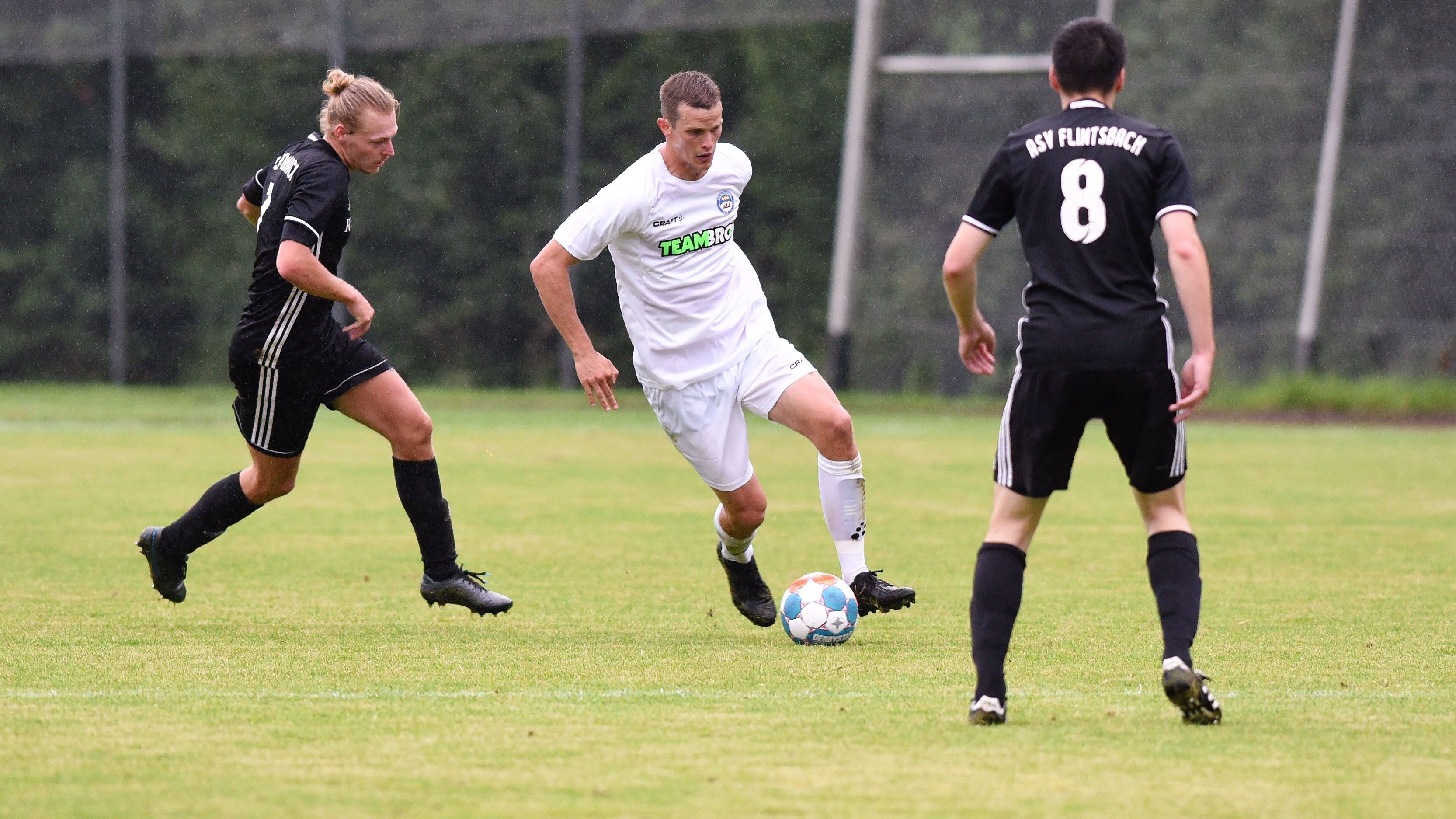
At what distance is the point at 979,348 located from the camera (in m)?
4.79

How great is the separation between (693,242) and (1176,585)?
103 inches

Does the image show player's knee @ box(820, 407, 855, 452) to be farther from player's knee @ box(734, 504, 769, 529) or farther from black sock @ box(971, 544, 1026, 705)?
black sock @ box(971, 544, 1026, 705)

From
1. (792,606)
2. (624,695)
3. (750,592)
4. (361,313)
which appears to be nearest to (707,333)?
(750,592)

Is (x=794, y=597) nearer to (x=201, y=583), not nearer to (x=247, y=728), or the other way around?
(x=247, y=728)

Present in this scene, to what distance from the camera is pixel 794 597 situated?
613 cm

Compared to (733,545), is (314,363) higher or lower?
higher

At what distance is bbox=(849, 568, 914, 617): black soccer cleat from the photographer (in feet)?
20.4

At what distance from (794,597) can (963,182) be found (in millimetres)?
17485

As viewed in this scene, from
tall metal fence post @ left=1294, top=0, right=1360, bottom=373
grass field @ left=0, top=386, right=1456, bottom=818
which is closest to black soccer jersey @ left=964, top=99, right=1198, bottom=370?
grass field @ left=0, top=386, right=1456, bottom=818

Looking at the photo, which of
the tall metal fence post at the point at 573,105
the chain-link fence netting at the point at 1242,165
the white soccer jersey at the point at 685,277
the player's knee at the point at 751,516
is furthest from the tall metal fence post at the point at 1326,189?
the player's knee at the point at 751,516

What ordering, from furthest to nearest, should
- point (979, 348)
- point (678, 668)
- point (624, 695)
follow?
1. point (678, 668)
2. point (624, 695)
3. point (979, 348)

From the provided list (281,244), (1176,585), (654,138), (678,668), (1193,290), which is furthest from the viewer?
(654,138)

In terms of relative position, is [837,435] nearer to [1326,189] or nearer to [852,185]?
[852,185]

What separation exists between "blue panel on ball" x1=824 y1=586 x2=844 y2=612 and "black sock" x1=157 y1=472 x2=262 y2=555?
2.16 m
